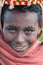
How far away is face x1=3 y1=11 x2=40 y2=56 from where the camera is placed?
84.4 inches

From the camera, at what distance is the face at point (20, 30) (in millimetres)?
2145

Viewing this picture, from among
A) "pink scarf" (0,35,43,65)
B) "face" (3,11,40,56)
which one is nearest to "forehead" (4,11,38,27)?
"face" (3,11,40,56)

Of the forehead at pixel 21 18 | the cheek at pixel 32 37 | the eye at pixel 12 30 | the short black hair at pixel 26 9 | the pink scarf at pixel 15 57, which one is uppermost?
the short black hair at pixel 26 9

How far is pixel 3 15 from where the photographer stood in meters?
2.18

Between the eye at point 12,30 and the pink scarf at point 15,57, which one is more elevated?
the eye at point 12,30

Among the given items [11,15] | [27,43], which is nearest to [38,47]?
[27,43]

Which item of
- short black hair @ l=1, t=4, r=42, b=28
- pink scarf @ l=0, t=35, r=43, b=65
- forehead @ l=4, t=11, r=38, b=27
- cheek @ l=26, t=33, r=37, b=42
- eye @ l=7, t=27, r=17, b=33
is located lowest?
pink scarf @ l=0, t=35, r=43, b=65

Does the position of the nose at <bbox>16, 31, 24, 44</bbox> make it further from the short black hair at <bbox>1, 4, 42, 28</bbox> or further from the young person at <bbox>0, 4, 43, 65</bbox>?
the short black hair at <bbox>1, 4, 42, 28</bbox>

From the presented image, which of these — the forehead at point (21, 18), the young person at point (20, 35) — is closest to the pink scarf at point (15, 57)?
the young person at point (20, 35)

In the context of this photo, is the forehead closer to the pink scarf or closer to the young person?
the young person

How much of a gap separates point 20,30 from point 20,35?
0.09 ft

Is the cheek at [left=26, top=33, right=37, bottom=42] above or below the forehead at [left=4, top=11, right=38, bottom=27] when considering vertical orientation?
below

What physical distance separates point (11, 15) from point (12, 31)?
93 millimetres

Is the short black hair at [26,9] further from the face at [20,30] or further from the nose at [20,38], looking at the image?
the nose at [20,38]
